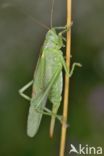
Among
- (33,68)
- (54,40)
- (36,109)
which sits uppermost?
(33,68)

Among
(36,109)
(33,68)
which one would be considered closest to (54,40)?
(36,109)

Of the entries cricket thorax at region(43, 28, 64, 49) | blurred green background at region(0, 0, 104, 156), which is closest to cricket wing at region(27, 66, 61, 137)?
cricket thorax at region(43, 28, 64, 49)

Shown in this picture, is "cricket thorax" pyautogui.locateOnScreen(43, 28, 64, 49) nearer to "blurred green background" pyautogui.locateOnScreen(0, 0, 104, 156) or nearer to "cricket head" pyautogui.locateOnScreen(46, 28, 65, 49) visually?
"cricket head" pyautogui.locateOnScreen(46, 28, 65, 49)

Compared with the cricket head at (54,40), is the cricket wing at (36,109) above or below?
below

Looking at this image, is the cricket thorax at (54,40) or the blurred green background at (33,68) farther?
the blurred green background at (33,68)

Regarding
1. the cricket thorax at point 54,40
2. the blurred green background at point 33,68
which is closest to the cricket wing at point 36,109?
the cricket thorax at point 54,40

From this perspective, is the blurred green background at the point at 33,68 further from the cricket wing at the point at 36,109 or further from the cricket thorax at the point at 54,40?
the cricket thorax at the point at 54,40

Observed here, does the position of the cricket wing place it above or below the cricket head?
below

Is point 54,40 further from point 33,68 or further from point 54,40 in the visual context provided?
point 33,68

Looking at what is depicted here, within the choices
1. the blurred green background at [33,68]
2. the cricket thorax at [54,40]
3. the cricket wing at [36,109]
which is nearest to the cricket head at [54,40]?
the cricket thorax at [54,40]
